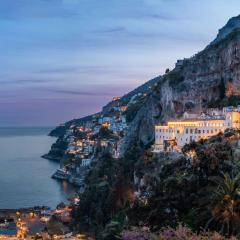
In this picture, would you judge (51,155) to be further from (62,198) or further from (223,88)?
(223,88)

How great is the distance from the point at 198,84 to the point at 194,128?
13.5 m

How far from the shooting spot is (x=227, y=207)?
883 inches

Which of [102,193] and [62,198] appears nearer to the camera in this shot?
[102,193]

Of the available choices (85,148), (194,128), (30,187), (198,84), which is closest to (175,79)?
(198,84)

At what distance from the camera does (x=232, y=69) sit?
59.7 m

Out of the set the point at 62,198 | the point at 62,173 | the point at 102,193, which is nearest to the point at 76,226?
the point at 102,193

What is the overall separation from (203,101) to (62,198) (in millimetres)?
26954

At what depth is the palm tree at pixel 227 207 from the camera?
22.1 metres

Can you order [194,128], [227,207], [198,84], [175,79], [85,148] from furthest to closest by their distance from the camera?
1. [85,148]
2. [175,79]
3. [198,84]
4. [194,128]
5. [227,207]

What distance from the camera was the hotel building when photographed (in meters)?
48.3

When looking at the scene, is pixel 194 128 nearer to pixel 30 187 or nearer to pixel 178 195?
pixel 178 195

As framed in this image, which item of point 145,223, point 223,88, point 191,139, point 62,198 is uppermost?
point 223,88

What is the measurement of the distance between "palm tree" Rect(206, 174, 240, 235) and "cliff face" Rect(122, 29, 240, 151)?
118ft

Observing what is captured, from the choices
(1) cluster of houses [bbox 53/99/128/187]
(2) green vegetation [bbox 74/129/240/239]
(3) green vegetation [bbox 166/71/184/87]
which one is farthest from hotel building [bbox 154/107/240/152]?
(1) cluster of houses [bbox 53/99/128/187]
